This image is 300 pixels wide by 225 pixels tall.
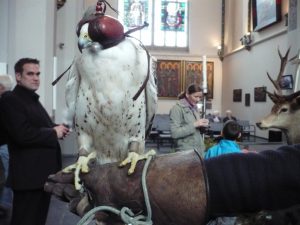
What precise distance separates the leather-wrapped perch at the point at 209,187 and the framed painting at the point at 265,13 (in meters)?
13.0

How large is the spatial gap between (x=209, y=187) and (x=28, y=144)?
2065 millimetres

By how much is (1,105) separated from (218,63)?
55.0 feet

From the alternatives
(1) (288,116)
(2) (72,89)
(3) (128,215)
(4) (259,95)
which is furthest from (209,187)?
(4) (259,95)

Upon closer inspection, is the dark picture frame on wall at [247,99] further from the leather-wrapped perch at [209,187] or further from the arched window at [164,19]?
the leather-wrapped perch at [209,187]

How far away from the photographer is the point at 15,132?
2635 millimetres

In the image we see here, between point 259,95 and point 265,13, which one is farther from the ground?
point 265,13

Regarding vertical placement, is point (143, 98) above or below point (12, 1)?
below

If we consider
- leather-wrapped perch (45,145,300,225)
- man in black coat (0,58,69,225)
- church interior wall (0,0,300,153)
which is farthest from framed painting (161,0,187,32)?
leather-wrapped perch (45,145,300,225)

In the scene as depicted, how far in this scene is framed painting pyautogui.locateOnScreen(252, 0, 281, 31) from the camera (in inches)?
512

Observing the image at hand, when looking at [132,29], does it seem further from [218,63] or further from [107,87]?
[218,63]

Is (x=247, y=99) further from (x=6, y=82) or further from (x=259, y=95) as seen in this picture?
(x=6, y=82)

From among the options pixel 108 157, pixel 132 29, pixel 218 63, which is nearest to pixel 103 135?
pixel 108 157

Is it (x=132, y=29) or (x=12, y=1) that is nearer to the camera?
(x=132, y=29)

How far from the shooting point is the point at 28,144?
2682mm
